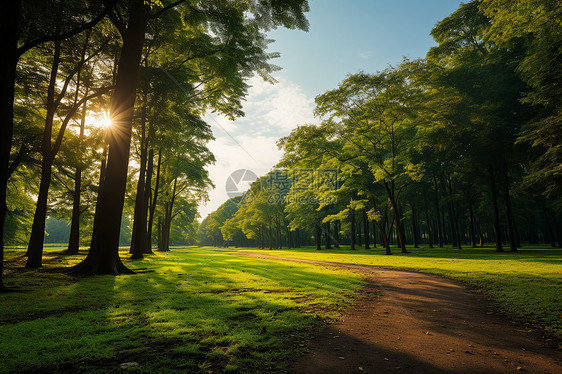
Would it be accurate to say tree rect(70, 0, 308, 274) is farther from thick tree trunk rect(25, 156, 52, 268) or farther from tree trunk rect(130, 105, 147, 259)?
tree trunk rect(130, 105, 147, 259)

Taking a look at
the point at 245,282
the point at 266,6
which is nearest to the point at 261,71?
the point at 266,6

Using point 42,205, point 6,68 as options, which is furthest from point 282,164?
point 6,68

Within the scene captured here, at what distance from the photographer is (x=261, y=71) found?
527 inches

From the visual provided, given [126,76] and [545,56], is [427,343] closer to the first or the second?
[126,76]

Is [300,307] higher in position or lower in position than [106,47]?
lower

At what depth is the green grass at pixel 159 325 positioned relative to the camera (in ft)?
10.4

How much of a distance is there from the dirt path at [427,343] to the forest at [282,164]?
37mm

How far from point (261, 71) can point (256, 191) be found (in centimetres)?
4814

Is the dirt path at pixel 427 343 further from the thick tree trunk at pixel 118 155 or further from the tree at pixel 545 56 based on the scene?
the tree at pixel 545 56

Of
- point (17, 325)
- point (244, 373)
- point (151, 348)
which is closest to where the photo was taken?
point (244, 373)

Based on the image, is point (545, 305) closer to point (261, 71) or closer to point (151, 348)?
point (151, 348)

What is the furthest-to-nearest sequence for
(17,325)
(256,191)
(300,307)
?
(256,191) → (300,307) → (17,325)

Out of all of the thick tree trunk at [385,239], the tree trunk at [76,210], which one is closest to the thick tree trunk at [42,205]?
the tree trunk at [76,210]

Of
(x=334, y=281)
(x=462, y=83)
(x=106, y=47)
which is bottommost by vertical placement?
(x=334, y=281)
